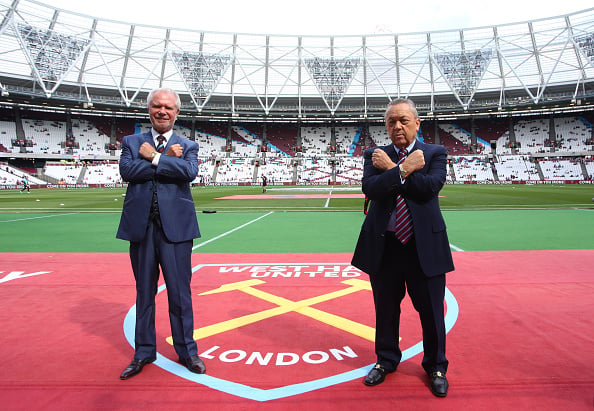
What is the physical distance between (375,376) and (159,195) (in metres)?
2.24

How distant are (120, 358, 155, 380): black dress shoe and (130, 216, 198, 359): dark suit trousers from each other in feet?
0.15

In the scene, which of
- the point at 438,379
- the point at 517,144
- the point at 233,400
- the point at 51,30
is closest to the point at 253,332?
the point at 233,400

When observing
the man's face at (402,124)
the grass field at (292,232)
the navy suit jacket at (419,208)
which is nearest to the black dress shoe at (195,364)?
the navy suit jacket at (419,208)

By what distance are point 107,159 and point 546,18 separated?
72.3 m

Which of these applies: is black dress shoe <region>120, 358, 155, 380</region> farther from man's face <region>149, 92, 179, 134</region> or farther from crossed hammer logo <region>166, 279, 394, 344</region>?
man's face <region>149, 92, 179, 134</region>

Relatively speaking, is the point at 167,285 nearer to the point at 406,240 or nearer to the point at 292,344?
the point at 292,344

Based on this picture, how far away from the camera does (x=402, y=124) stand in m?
2.94

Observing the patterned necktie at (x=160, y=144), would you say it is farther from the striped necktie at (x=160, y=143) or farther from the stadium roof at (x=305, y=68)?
the stadium roof at (x=305, y=68)

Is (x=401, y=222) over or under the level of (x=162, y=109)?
under

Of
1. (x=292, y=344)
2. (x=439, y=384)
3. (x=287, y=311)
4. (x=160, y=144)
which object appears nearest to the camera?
(x=439, y=384)

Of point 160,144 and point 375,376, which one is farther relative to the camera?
point 160,144

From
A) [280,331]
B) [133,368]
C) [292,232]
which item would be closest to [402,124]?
[280,331]

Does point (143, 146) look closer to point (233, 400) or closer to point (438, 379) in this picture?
point (233, 400)

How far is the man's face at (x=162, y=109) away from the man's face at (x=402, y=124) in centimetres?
184
